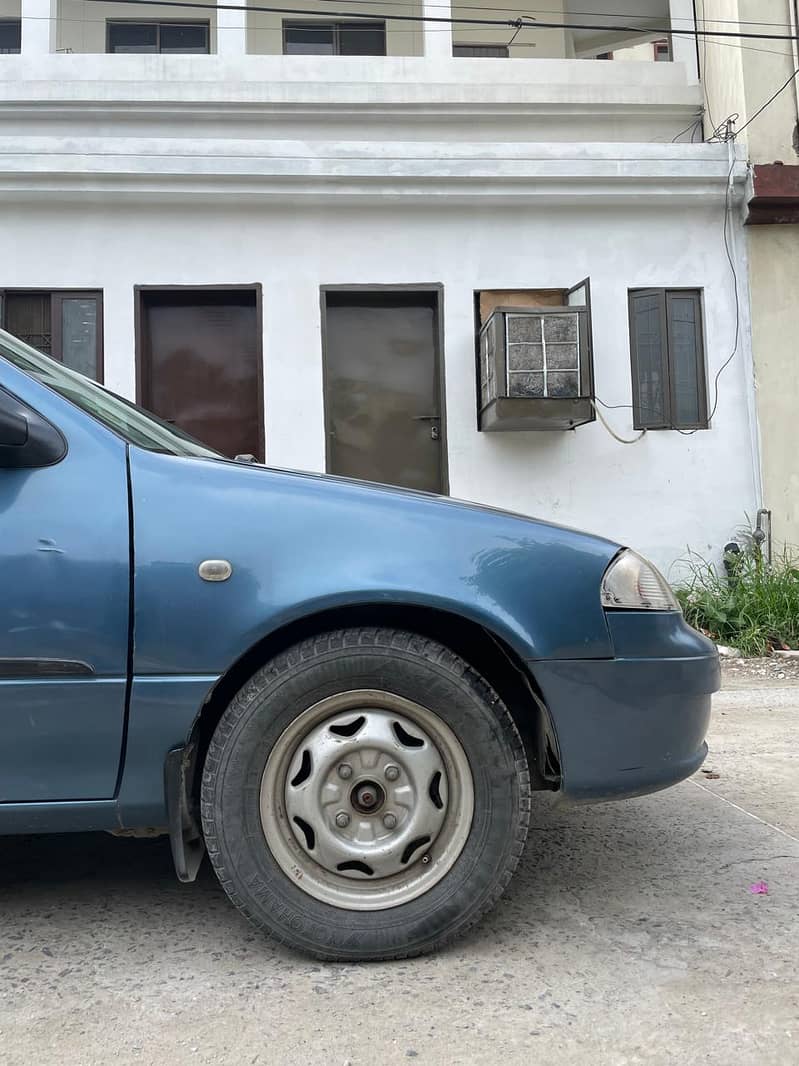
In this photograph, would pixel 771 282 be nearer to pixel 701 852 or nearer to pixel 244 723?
pixel 701 852

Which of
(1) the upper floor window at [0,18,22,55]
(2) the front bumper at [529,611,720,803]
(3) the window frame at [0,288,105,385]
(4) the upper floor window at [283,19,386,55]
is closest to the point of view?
(2) the front bumper at [529,611,720,803]

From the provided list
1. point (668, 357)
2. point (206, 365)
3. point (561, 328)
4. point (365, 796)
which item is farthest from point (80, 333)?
point (365, 796)

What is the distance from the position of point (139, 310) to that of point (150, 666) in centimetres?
624

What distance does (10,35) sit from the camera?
11.2 metres

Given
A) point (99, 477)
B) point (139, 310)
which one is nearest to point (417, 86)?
point (139, 310)

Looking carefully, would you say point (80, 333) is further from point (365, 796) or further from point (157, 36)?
point (365, 796)

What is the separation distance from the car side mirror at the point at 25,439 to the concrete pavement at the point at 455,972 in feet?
3.98

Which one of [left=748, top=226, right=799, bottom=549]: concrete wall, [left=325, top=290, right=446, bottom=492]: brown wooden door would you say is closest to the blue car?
[left=325, top=290, right=446, bottom=492]: brown wooden door

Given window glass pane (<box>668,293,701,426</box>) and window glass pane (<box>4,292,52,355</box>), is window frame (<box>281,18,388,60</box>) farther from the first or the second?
window glass pane (<box>668,293,701,426</box>)

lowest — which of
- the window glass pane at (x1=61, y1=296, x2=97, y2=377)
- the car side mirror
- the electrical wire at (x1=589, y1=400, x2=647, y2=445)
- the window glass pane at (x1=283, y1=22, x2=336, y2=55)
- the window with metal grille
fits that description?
the car side mirror

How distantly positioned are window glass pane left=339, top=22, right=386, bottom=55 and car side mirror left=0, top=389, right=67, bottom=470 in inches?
433

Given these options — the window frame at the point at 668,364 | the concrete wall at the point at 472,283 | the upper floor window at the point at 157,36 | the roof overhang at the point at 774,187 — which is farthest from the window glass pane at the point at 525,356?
the upper floor window at the point at 157,36

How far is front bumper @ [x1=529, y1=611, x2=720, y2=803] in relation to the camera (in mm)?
2008

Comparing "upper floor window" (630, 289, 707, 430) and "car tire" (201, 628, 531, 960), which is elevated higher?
"upper floor window" (630, 289, 707, 430)
